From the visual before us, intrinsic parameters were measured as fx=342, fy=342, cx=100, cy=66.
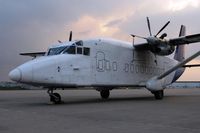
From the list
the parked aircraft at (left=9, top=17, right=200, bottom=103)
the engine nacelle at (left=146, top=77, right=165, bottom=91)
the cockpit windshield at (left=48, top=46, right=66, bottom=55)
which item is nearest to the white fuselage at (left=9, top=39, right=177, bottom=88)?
the parked aircraft at (left=9, top=17, right=200, bottom=103)

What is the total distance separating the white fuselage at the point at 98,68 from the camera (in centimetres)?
1664

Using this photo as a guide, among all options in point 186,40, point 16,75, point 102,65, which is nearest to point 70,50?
point 102,65

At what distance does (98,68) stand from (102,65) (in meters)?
0.44

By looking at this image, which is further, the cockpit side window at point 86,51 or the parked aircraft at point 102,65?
the cockpit side window at point 86,51

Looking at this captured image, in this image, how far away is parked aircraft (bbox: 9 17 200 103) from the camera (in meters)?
16.8

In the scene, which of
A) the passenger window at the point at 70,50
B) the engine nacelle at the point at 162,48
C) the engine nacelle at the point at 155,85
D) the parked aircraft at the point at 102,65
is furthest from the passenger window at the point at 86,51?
the engine nacelle at the point at 162,48

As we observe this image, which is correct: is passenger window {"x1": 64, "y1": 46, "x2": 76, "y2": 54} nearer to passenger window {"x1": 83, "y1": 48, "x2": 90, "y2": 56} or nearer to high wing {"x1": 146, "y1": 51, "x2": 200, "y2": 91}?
passenger window {"x1": 83, "y1": 48, "x2": 90, "y2": 56}

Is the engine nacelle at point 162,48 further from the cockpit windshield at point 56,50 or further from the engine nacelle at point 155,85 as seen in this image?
the cockpit windshield at point 56,50

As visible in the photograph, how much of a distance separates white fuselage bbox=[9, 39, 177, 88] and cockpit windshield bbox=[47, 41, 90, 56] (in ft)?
0.81

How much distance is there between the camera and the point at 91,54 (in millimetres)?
19438

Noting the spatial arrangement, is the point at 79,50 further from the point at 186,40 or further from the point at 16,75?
the point at 186,40

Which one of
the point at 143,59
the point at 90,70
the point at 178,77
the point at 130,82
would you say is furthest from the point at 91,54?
the point at 178,77

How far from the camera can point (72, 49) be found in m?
18.7

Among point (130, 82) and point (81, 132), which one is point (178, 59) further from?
point (81, 132)
